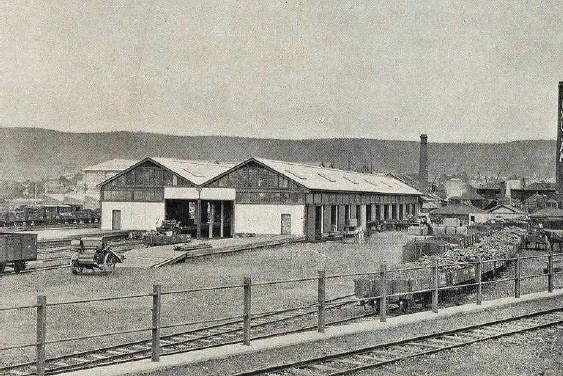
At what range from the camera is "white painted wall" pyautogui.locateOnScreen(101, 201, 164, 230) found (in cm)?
4812

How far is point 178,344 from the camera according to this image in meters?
12.5

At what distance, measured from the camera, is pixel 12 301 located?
62.0 feet

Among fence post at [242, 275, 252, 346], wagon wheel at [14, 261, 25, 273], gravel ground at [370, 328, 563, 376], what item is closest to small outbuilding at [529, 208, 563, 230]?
wagon wheel at [14, 261, 25, 273]

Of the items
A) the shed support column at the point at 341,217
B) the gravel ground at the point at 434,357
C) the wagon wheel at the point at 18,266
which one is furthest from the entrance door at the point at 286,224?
the gravel ground at the point at 434,357

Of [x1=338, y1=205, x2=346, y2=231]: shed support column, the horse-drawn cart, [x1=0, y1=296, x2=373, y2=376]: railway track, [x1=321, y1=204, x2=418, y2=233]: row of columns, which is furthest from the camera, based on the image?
[x1=338, y1=205, x2=346, y2=231]: shed support column

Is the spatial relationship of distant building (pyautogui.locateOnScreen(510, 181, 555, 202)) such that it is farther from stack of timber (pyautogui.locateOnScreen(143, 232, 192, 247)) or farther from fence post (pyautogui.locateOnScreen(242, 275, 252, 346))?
fence post (pyautogui.locateOnScreen(242, 275, 252, 346))

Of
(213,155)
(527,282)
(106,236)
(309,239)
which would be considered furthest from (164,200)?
(213,155)

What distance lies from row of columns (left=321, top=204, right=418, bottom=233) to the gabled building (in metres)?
0.07

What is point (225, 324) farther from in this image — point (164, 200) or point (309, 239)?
point (164, 200)

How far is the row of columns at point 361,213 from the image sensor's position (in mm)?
47375

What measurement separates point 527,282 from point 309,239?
19534 millimetres

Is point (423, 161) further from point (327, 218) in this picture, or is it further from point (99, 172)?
point (327, 218)

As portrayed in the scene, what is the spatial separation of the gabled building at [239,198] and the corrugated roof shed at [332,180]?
0.14 meters

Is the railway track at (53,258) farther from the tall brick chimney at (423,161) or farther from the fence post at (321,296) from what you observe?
the tall brick chimney at (423,161)
